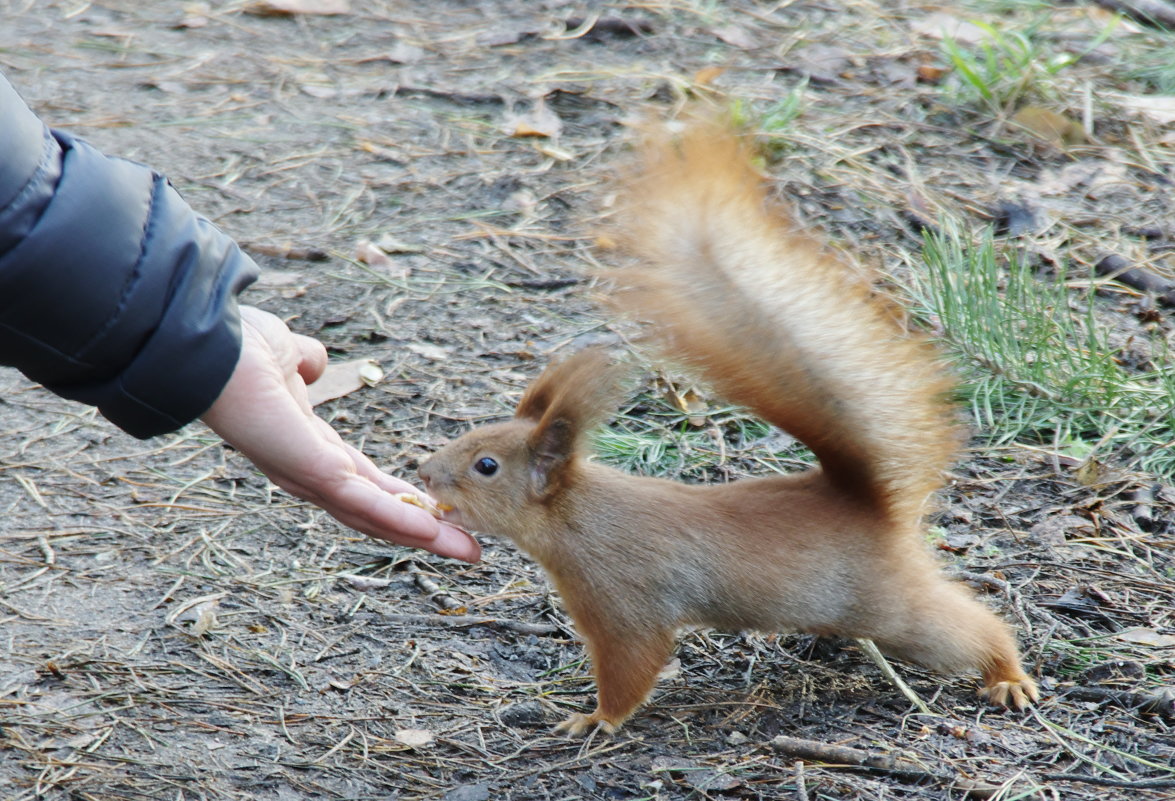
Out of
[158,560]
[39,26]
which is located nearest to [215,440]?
[158,560]

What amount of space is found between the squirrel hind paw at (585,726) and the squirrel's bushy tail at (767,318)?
21.8 inches

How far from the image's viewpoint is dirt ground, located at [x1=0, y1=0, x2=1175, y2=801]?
1.96m

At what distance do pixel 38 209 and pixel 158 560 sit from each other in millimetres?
951

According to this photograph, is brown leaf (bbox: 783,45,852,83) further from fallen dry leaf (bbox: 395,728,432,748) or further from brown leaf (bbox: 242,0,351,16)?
fallen dry leaf (bbox: 395,728,432,748)

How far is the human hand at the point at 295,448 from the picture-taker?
1918 mm

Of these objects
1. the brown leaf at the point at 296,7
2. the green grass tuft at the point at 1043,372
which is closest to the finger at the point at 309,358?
the green grass tuft at the point at 1043,372

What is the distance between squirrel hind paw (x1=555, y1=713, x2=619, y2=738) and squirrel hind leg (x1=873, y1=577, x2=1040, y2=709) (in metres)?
0.47

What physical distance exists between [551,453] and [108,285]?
76cm

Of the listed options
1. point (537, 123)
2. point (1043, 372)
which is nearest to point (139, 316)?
point (1043, 372)

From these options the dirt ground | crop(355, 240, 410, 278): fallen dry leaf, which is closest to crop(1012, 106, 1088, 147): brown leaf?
the dirt ground

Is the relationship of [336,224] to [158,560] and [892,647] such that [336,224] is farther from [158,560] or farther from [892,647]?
[892,647]

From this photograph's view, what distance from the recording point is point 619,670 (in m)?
2.05

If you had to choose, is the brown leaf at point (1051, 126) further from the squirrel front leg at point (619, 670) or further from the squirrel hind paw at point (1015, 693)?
the squirrel front leg at point (619, 670)

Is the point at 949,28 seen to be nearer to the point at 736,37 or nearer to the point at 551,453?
the point at 736,37
